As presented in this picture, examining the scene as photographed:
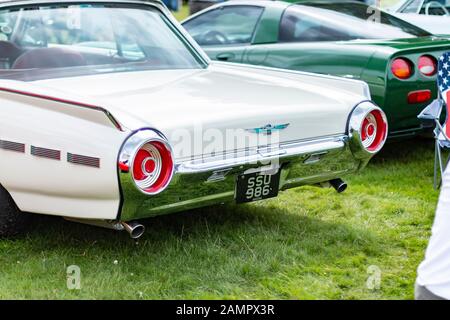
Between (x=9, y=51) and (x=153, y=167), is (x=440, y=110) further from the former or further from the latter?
(x=9, y=51)

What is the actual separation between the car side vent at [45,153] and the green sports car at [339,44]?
282 centimetres

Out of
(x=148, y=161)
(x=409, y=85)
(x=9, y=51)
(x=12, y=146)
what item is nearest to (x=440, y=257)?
(x=148, y=161)

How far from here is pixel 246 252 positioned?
4137 mm

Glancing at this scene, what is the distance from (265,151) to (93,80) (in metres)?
1.07

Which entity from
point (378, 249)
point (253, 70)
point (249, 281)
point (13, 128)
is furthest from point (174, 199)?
point (253, 70)

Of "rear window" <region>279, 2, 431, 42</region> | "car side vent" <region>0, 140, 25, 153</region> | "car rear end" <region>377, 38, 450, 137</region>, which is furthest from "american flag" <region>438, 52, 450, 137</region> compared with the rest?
"car side vent" <region>0, 140, 25, 153</region>

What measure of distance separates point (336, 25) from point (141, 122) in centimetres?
334

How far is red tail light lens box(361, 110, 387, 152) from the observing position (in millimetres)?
4473

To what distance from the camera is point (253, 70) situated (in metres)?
5.12

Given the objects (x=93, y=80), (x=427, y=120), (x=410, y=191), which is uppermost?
(x=93, y=80)

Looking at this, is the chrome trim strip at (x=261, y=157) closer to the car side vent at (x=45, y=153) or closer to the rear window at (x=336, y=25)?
the car side vent at (x=45, y=153)

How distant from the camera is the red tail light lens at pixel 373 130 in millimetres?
4473

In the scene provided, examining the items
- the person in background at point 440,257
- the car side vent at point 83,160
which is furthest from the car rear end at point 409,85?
the person in background at point 440,257

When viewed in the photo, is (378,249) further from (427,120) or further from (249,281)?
(427,120)
